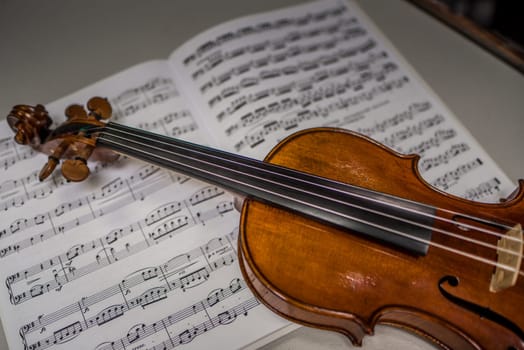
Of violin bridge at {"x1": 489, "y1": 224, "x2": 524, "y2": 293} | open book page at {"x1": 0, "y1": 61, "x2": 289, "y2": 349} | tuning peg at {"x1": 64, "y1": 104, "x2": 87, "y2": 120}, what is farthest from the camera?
tuning peg at {"x1": 64, "y1": 104, "x2": 87, "y2": 120}

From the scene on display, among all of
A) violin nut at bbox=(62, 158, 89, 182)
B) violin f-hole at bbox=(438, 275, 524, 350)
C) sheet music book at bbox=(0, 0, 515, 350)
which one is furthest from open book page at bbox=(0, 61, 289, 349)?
violin f-hole at bbox=(438, 275, 524, 350)

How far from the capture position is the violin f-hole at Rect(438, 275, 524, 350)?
0.88 m

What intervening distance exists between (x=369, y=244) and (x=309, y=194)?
161mm

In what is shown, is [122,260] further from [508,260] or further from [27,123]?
[508,260]

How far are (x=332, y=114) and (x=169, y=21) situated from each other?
685mm

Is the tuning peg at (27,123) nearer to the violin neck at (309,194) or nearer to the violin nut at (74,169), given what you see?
the violin nut at (74,169)

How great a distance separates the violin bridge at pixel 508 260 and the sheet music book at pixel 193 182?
1.01ft

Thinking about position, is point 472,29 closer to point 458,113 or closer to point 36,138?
point 458,113

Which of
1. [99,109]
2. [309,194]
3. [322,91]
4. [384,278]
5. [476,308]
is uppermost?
[99,109]

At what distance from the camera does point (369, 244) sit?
96cm

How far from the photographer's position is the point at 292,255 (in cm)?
97

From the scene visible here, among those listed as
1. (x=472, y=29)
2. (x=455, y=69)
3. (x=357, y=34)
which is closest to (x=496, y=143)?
(x=455, y=69)

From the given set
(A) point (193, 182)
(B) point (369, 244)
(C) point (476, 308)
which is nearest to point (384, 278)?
(B) point (369, 244)

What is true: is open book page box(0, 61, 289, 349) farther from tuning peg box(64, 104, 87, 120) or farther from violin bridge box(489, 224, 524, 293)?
violin bridge box(489, 224, 524, 293)
